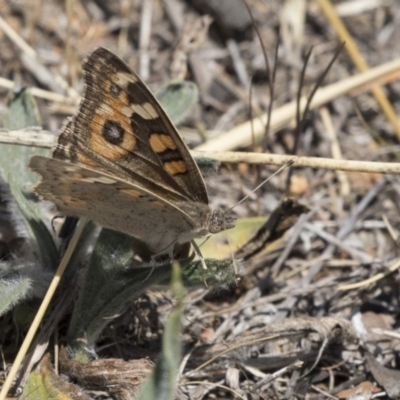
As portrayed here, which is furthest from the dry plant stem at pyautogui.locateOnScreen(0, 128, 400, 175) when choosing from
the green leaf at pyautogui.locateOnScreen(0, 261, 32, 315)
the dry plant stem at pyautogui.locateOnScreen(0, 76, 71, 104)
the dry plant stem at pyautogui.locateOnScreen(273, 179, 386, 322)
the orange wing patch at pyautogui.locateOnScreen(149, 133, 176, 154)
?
the dry plant stem at pyautogui.locateOnScreen(0, 76, 71, 104)

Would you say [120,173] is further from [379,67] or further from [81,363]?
[379,67]

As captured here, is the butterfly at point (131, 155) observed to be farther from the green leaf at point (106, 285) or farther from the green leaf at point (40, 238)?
the green leaf at point (40, 238)

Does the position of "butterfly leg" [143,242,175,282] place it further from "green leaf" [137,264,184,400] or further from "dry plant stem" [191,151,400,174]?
"green leaf" [137,264,184,400]

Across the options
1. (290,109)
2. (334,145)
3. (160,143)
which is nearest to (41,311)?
(160,143)

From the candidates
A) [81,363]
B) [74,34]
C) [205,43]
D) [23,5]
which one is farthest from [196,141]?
[81,363]

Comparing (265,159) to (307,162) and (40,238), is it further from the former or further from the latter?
(40,238)

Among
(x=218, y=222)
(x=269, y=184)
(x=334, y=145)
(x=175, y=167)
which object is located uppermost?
(x=334, y=145)
